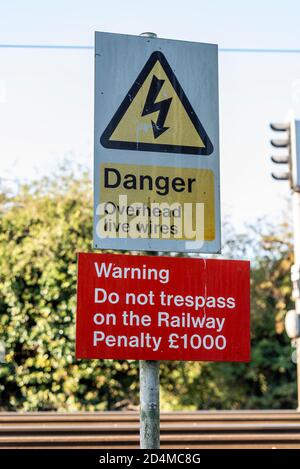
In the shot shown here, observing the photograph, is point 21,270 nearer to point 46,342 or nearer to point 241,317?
point 46,342

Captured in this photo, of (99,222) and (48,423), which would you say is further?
(48,423)

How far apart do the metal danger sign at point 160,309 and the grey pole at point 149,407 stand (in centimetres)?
5

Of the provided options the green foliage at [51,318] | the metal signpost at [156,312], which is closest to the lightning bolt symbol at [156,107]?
the metal signpost at [156,312]

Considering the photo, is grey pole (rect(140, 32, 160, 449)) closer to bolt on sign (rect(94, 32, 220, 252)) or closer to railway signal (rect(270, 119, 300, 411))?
bolt on sign (rect(94, 32, 220, 252))

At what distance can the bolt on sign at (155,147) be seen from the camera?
10.5 feet

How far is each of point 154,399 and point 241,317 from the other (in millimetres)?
504

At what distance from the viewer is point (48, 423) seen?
26.0 ft

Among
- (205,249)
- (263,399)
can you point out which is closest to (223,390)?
(263,399)

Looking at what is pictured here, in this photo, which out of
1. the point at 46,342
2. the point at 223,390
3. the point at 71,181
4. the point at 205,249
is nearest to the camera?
the point at 205,249

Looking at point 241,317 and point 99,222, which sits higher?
point 99,222

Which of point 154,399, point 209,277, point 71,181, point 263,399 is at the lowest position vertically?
point 263,399

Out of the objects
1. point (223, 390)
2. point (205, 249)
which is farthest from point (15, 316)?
point (205, 249)
